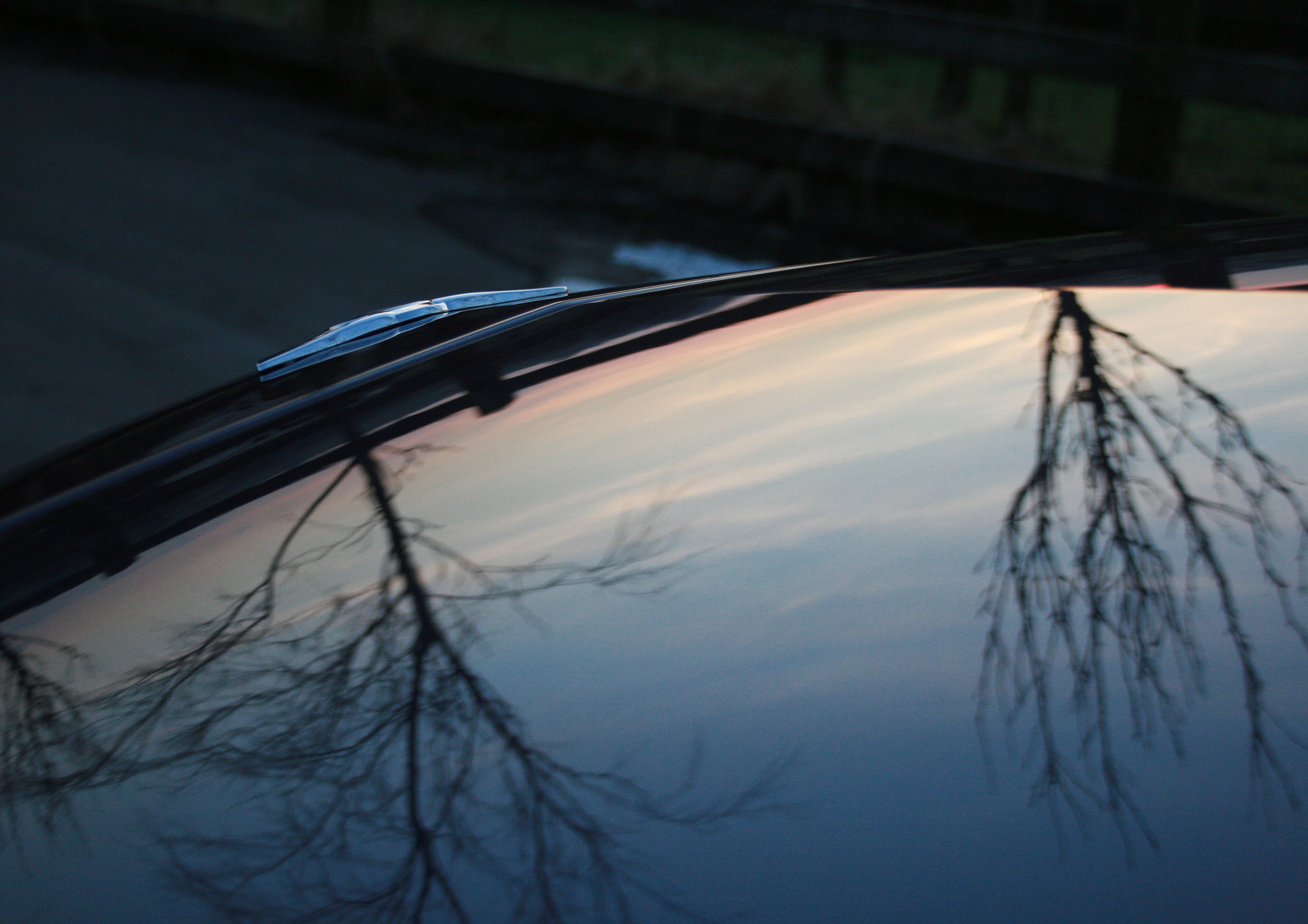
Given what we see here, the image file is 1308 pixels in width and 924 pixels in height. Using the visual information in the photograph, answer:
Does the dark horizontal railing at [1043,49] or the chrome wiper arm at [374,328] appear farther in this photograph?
the dark horizontal railing at [1043,49]

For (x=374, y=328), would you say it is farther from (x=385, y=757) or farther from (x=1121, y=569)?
(x=1121, y=569)

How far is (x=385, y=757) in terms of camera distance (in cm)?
105

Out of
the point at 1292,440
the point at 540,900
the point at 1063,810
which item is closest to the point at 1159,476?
the point at 1292,440

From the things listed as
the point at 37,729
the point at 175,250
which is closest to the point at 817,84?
the point at 175,250

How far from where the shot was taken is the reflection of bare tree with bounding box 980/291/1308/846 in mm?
979

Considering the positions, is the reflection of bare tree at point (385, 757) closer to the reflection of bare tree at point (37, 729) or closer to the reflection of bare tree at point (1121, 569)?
the reflection of bare tree at point (37, 729)

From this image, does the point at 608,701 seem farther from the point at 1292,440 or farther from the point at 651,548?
the point at 1292,440

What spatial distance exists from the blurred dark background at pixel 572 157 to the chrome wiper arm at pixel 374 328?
9.06ft

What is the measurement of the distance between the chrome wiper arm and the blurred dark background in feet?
9.06

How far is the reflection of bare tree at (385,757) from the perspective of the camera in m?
0.92

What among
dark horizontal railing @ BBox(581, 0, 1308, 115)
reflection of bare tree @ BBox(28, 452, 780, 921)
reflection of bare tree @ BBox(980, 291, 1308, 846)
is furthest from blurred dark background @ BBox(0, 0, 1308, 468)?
reflection of bare tree @ BBox(980, 291, 1308, 846)

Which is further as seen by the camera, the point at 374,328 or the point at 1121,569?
the point at 374,328

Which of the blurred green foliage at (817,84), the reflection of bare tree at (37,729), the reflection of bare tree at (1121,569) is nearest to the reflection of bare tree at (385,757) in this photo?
the reflection of bare tree at (37,729)

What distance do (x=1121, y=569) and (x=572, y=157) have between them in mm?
8136
